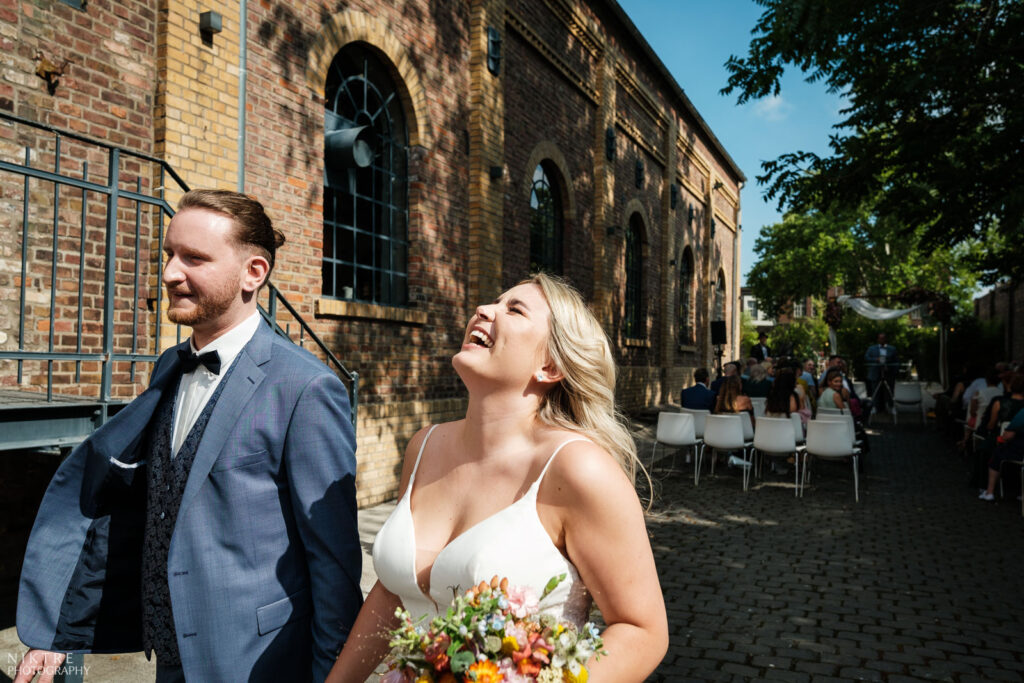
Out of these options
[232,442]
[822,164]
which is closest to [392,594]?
[232,442]

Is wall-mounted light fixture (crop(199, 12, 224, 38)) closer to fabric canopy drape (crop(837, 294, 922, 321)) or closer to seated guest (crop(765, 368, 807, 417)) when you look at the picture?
seated guest (crop(765, 368, 807, 417))

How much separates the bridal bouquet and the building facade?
136 inches

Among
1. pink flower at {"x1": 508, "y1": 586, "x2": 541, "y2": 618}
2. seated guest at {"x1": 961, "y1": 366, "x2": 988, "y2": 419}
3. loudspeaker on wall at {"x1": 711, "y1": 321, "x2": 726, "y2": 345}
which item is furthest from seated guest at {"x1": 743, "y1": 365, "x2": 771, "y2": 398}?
pink flower at {"x1": 508, "y1": 586, "x2": 541, "y2": 618}

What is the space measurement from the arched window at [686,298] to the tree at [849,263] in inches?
537

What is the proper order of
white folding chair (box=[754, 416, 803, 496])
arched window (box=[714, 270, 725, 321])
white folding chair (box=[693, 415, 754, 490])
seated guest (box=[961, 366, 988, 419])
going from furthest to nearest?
arched window (box=[714, 270, 725, 321])
seated guest (box=[961, 366, 988, 419])
white folding chair (box=[693, 415, 754, 490])
white folding chair (box=[754, 416, 803, 496])

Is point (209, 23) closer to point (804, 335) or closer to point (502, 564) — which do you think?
point (502, 564)

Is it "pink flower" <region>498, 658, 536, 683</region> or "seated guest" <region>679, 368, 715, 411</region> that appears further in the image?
"seated guest" <region>679, 368, 715, 411</region>

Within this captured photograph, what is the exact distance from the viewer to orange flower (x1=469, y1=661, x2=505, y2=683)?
1.19 meters

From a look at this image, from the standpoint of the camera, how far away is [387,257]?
8.34 metres

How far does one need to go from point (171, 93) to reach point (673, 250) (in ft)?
52.1

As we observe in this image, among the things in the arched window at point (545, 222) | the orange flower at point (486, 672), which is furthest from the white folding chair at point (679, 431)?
the orange flower at point (486, 672)

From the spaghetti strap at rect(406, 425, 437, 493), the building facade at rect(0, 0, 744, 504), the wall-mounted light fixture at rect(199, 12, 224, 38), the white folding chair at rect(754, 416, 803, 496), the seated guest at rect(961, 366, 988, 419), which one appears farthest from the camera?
the seated guest at rect(961, 366, 988, 419)

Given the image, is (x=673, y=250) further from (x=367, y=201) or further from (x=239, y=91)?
(x=239, y=91)

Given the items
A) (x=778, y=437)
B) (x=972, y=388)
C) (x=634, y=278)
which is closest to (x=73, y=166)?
(x=778, y=437)
